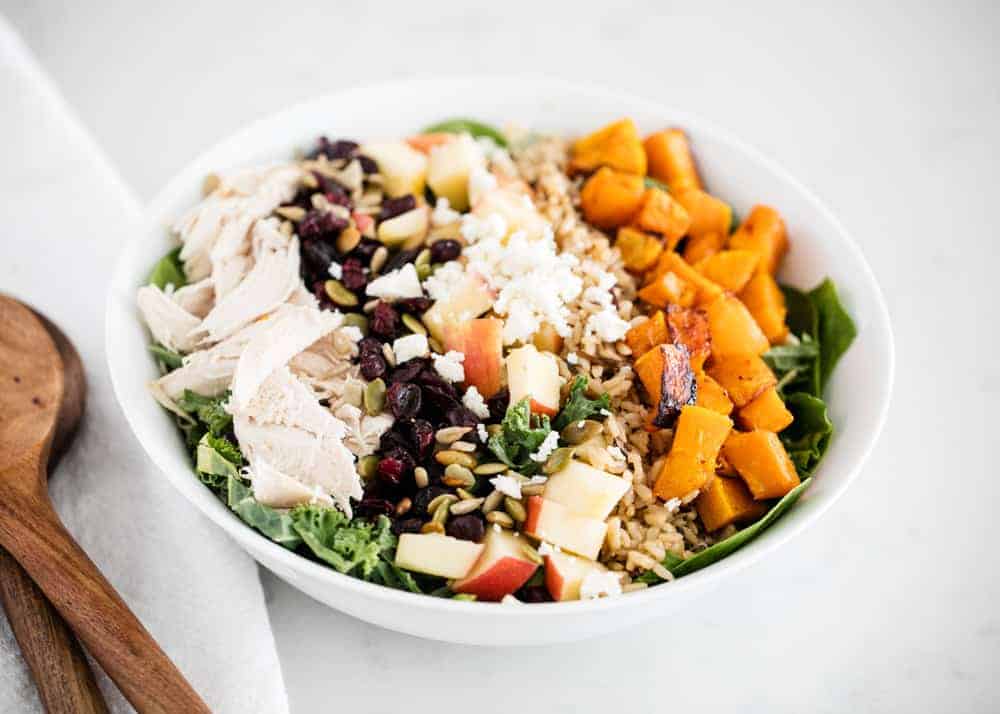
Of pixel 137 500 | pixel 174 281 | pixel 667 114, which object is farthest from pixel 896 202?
pixel 137 500

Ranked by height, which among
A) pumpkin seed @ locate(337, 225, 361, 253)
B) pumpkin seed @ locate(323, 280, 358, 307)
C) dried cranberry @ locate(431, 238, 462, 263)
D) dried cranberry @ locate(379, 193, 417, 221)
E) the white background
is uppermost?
pumpkin seed @ locate(337, 225, 361, 253)

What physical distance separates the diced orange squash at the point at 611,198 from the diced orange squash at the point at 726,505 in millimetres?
1007

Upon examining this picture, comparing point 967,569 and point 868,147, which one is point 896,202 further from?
point 967,569

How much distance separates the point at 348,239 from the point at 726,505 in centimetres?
137

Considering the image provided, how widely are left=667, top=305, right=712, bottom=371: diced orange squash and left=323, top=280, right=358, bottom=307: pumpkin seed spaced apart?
939 millimetres

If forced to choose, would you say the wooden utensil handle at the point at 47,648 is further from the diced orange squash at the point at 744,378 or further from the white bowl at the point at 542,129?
the diced orange squash at the point at 744,378

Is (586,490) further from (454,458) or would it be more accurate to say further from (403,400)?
(403,400)

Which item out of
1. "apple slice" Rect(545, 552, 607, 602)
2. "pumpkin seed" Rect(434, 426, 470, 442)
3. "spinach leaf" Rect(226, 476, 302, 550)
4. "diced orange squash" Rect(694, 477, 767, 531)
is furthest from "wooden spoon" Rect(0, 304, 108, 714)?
"diced orange squash" Rect(694, 477, 767, 531)

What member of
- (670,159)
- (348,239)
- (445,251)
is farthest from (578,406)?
(670,159)

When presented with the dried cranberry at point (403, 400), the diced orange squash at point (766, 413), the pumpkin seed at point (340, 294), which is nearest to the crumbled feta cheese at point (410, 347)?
the dried cranberry at point (403, 400)

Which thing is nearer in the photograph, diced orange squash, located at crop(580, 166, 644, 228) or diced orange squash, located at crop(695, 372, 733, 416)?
diced orange squash, located at crop(695, 372, 733, 416)

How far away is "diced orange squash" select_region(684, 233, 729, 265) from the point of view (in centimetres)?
307

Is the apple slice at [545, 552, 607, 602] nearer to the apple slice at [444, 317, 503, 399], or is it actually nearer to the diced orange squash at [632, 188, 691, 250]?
the apple slice at [444, 317, 503, 399]

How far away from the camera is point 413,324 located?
265 centimetres
